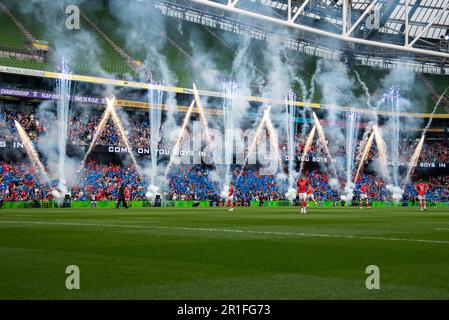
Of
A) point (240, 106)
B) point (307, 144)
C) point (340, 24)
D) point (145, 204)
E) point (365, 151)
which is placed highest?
point (340, 24)

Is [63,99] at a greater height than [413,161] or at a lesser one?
greater

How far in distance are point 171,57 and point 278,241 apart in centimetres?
5252

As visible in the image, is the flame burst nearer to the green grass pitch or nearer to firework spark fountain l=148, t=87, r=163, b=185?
firework spark fountain l=148, t=87, r=163, b=185

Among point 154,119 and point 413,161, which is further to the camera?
point 413,161

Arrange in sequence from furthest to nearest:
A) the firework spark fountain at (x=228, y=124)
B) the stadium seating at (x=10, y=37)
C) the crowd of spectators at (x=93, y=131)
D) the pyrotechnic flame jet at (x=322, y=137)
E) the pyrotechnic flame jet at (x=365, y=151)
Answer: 1. the pyrotechnic flame jet at (x=365, y=151)
2. the pyrotechnic flame jet at (x=322, y=137)
3. the firework spark fountain at (x=228, y=124)
4. the stadium seating at (x=10, y=37)
5. the crowd of spectators at (x=93, y=131)

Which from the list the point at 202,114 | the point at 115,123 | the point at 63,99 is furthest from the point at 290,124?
the point at 63,99

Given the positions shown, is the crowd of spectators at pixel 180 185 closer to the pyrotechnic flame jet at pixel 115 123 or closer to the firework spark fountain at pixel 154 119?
the pyrotechnic flame jet at pixel 115 123

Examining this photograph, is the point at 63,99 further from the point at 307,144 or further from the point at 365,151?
the point at 365,151

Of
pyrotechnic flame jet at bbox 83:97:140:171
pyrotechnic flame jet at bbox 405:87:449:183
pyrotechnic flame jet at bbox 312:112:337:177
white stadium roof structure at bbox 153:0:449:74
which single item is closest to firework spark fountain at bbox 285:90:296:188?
pyrotechnic flame jet at bbox 312:112:337:177

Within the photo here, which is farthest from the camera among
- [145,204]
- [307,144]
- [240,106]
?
[307,144]

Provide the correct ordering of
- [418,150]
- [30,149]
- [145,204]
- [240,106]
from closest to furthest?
[145,204] < [30,149] < [240,106] < [418,150]

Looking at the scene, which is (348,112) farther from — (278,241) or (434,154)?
(278,241)

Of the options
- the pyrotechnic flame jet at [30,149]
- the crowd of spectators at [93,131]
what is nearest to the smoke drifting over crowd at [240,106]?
the crowd of spectators at [93,131]
